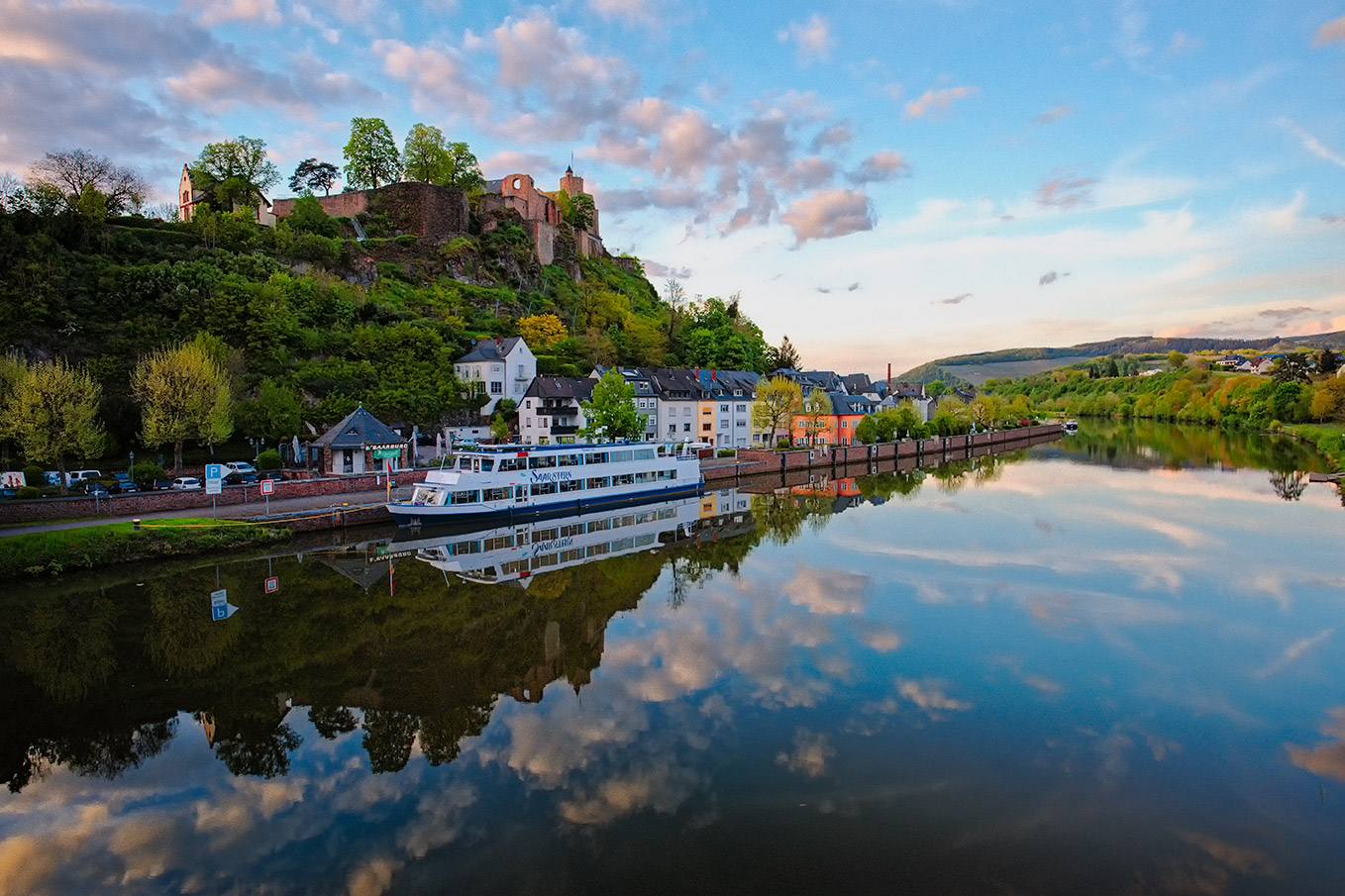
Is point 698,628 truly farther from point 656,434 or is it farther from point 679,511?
point 656,434

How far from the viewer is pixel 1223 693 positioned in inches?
536

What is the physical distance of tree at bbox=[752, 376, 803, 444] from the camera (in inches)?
2399

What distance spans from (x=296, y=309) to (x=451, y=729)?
4640 centimetres

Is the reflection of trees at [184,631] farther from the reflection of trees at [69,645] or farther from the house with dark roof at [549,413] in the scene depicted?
the house with dark roof at [549,413]

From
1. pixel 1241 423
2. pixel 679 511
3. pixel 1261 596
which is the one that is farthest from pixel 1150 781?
pixel 1241 423

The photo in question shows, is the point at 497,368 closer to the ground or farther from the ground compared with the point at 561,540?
farther from the ground

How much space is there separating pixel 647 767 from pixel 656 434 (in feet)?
152

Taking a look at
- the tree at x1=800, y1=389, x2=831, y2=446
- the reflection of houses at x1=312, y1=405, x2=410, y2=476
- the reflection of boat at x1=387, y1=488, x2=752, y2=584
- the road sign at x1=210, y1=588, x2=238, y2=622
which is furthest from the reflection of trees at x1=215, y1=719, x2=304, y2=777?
the tree at x1=800, y1=389, x2=831, y2=446

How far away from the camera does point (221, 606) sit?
1902cm

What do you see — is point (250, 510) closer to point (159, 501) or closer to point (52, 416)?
point (159, 501)

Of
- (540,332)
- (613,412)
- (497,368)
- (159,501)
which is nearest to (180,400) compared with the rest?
(159,501)

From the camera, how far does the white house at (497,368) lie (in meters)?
51.6

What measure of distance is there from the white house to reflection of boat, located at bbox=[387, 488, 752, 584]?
60.3 ft

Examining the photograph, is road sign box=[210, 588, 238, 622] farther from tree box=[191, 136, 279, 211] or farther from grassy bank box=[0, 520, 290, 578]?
tree box=[191, 136, 279, 211]
